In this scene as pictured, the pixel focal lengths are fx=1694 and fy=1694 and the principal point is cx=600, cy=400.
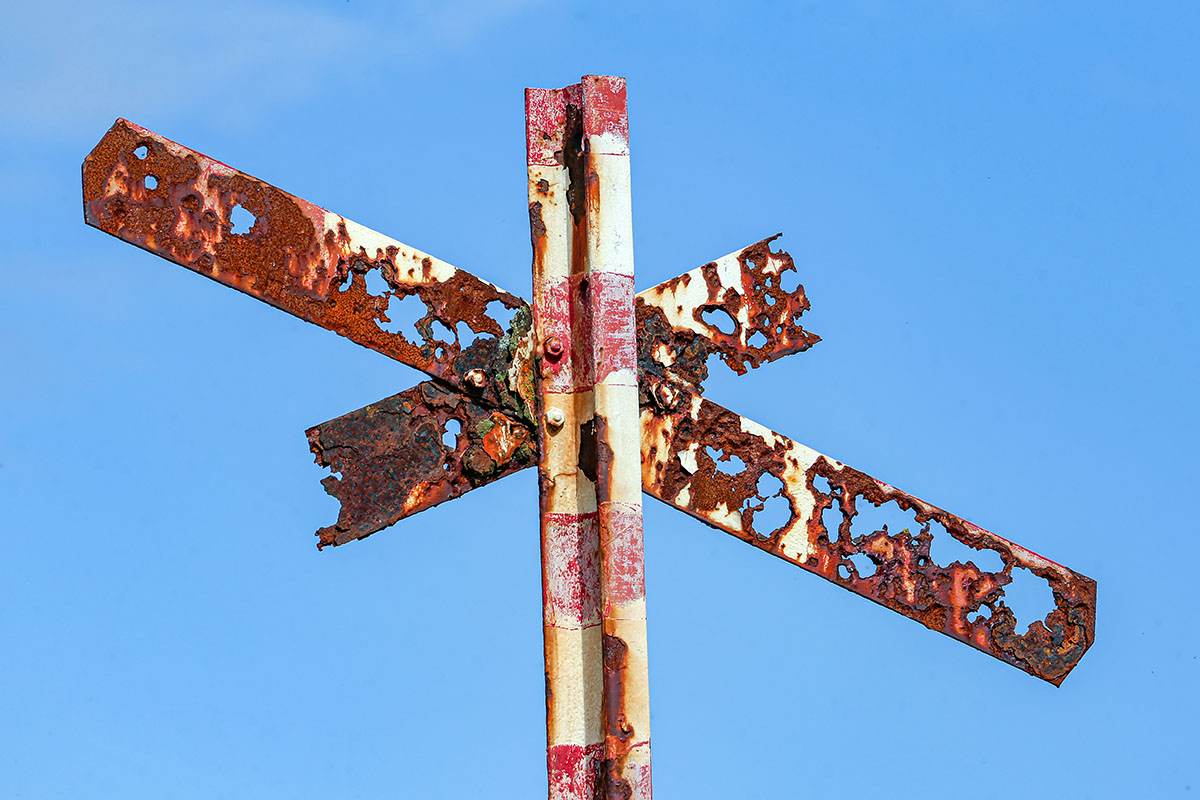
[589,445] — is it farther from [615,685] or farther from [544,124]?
[544,124]

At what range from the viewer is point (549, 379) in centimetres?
512

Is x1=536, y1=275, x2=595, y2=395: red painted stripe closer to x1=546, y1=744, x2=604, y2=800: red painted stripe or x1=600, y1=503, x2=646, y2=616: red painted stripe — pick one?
x1=600, y1=503, x2=646, y2=616: red painted stripe

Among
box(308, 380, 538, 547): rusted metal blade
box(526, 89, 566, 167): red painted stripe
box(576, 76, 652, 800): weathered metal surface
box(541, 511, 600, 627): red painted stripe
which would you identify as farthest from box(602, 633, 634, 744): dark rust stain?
box(526, 89, 566, 167): red painted stripe

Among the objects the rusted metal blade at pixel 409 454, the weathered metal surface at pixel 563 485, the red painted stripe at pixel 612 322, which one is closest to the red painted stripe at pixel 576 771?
the weathered metal surface at pixel 563 485

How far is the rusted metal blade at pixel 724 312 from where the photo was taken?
539 cm

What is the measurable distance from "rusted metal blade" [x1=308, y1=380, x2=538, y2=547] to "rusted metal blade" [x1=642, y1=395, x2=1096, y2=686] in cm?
47

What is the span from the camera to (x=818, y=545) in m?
5.52

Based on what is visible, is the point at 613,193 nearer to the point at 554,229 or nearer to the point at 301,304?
the point at 554,229

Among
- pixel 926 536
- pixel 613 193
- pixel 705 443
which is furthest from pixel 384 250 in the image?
pixel 926 536

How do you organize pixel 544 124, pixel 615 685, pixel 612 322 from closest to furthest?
pixel 615 685 < pixel 612 322 < pixel 544 124

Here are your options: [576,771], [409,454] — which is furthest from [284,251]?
[576,771]

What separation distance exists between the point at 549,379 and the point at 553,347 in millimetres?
99

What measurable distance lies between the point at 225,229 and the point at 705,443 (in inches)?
63.9

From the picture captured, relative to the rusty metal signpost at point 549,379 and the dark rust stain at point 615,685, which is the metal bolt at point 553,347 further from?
the dark rust stain at point 615,685
